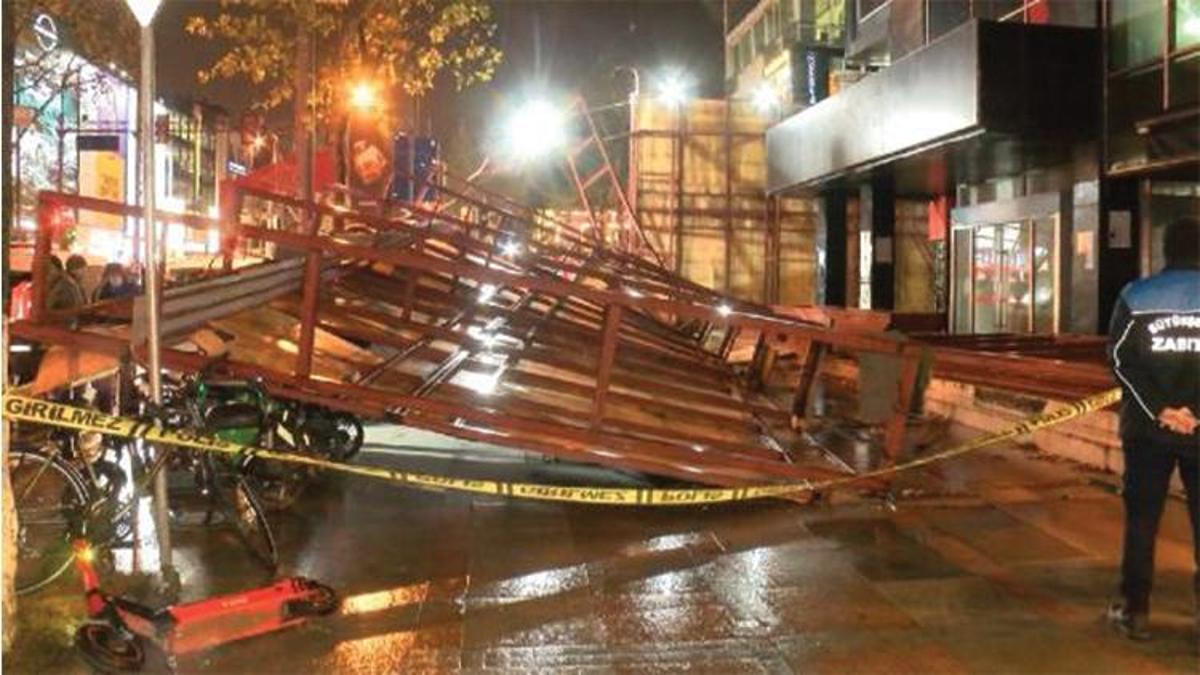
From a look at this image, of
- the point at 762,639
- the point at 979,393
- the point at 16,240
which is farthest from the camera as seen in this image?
the point at 16,240

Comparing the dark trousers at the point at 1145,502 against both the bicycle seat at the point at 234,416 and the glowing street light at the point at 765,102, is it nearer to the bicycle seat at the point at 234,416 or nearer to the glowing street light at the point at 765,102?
the bicycle seat at the point at 234,416

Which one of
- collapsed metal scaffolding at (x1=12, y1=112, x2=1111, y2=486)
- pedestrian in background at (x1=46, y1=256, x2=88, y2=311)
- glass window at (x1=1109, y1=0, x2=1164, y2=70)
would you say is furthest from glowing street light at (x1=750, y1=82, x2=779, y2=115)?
pedestrian in background at (x1=46, y1=256, x2=88, y2=311)

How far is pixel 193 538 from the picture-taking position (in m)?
6.97

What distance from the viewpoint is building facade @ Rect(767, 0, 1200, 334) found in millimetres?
13781

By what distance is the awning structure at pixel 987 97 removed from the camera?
1408 centimetres

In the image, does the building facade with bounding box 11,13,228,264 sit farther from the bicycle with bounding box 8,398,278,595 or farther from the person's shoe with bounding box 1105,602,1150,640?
the person's shoe with bounding box 1105,602,1150,640

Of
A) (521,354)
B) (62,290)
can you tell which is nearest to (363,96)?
(62,290)

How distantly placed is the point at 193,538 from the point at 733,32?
36.1 meters

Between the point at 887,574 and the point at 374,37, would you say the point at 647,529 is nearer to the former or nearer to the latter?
the point at 887,574

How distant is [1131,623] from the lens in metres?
5.11

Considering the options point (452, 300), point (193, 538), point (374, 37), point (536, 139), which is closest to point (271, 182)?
point (374, 37)

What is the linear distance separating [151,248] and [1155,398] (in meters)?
4.82

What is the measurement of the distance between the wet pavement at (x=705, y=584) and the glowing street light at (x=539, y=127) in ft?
66.3

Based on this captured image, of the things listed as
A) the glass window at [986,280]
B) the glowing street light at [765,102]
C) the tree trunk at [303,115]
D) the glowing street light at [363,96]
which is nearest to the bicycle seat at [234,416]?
the tree trunk at [303,115]
